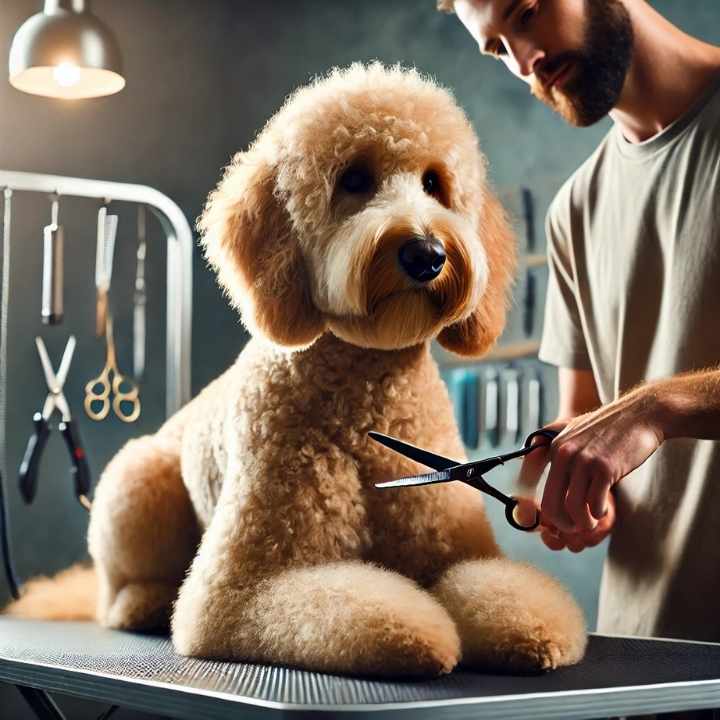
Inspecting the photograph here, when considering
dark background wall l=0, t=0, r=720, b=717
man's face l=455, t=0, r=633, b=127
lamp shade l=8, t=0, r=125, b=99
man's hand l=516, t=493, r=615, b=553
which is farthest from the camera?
dark background wall l=0, t=0, r=720, b=717

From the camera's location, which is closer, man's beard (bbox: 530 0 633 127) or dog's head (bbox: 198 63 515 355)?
dog's head (bbox: 198 63 515 355)

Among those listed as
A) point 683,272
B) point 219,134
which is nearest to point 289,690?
point 683,272

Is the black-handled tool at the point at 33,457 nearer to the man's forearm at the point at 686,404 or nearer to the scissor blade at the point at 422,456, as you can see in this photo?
the scissor blade at the point at 422,456

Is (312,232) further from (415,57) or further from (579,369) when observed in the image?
(415,57)

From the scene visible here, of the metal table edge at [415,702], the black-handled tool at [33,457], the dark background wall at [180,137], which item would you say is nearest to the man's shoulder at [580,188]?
the metal table edge at [415,702]

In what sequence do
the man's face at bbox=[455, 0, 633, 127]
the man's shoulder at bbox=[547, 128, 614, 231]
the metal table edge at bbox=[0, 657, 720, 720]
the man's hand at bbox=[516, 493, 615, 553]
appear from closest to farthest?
the metal table edge at bbox=[0, 657, 720, 720] → the man's hand at bbox=[516, 493, 615, 553] → the man's face at bbox=[455, 0, 633, 127] → the man's shoulder at bbox=[547, 128, 614, 231]

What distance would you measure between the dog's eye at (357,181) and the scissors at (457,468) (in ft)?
0.87

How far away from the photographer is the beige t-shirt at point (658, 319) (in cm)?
141

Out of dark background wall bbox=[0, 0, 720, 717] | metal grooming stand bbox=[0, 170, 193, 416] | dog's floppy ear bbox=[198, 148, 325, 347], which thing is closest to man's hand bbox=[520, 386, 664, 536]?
dog's floppy ear bbox=[198, 148, 325, 347]

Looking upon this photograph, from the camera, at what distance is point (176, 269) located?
2.07 metres

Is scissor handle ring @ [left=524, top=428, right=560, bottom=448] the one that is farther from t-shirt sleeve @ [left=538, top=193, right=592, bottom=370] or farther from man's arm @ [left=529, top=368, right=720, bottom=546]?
t-shirt sleeve @ [left=538, top=193, right=592, bottom=370]

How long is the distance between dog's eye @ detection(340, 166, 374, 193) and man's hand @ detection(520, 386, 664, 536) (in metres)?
0.33

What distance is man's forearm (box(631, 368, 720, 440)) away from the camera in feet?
3.72

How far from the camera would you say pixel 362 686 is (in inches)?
37.0
